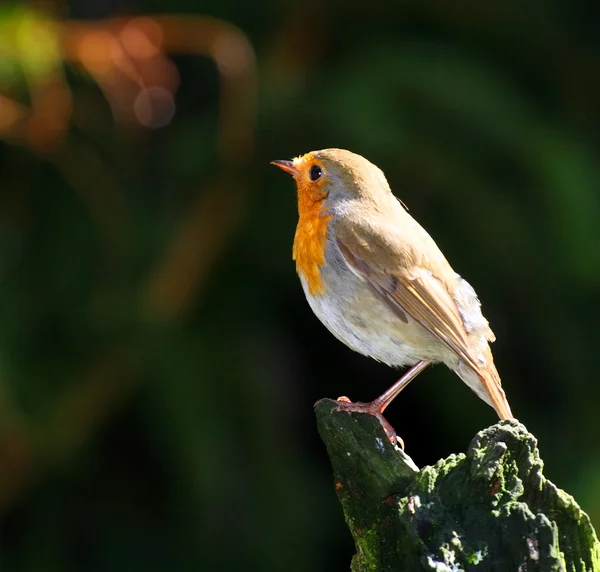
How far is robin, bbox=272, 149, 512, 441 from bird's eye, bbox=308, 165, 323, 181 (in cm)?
3

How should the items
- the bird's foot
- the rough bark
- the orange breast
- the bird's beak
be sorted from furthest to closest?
the bird's beak, the orange breast, the bird's foot, the rough bark

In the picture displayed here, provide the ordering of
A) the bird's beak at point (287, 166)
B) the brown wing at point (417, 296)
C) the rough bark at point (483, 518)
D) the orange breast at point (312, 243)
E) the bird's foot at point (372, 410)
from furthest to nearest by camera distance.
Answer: the bird's beak at point (287, 166) → the orange breast at point (312, 243) → the brown wing at point (417, 296) → the bird's foot at point (372, 410) → the rough bark at point (483, 518)

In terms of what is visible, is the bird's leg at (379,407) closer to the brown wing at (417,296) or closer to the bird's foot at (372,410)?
the bird's foot at (372,410)

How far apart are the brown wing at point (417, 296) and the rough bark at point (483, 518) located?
79cm

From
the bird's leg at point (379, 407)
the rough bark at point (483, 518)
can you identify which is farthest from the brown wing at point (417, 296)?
the rough bark at point (483, 518)

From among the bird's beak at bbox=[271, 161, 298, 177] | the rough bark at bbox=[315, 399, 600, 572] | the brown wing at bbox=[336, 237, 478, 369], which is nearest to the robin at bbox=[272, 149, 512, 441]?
the brown wing at bbox=[336, 237, 478, 369]

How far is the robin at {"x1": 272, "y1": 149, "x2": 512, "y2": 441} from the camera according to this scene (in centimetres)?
295

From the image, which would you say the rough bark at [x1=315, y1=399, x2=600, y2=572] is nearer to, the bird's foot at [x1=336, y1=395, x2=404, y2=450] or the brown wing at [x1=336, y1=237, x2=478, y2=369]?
the bird's foot at [x1=336, y1=395, x2=404, y2=450]

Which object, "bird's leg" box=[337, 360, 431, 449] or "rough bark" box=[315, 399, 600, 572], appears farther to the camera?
"bird's leg" box=[337, 360, 431, 449]

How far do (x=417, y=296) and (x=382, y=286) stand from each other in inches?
4.6

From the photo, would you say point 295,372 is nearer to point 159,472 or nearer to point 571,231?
point 159,472

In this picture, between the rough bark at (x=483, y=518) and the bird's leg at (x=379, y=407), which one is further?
the bird's leg at (x=379, y=407)

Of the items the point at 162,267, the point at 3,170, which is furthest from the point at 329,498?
the point at 3,170

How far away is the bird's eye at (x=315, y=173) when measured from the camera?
3194mm
